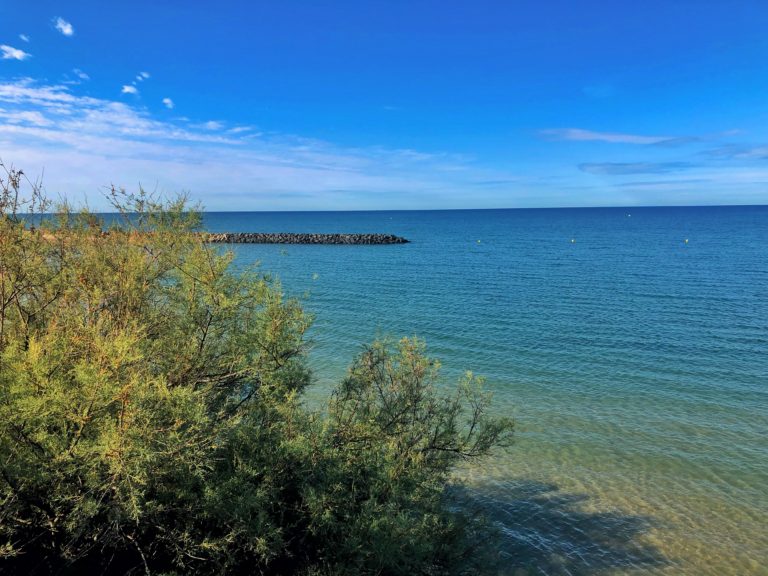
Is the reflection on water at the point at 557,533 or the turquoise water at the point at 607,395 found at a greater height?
the turquoise water at the point at 607,395

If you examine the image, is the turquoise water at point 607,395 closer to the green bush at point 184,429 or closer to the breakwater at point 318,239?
the green bush at point 184,429

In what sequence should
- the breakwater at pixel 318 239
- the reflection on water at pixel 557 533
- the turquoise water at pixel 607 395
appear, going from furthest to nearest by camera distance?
1. the breakwater at pixel 318 239
2. the turquoise water at pixel 607 395
3. the reflection on water at pixel 557 533

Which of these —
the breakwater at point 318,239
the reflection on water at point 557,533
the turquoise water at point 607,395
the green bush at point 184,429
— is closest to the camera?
the green bush at point 184,429

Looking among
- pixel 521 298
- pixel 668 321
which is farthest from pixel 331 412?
pixel 521 298

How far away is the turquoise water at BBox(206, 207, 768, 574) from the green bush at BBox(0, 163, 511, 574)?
11.9 ft

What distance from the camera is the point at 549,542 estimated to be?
40.2 ft

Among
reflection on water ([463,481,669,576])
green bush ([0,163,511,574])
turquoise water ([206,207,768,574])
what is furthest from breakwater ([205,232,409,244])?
green bush ([0,163,511,574])

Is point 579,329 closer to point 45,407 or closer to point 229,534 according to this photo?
point 229,534

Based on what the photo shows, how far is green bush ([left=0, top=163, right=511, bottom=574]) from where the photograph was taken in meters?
6.77

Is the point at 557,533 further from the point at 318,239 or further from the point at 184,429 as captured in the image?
the point at 318,239

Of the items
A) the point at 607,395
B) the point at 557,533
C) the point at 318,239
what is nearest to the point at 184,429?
the point at 557,533

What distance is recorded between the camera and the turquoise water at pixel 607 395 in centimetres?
1240

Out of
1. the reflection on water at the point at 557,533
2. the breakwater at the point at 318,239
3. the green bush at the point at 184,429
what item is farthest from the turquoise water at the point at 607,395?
the breakwater at the point at 318,239

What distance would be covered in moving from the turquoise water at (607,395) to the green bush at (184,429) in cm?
364
